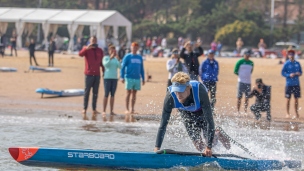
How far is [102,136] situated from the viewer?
1355 centimetres

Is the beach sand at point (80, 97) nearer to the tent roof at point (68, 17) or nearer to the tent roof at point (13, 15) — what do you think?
the tent roof at point (68, 17)

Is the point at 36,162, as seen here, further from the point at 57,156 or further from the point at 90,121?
the point at 90,121

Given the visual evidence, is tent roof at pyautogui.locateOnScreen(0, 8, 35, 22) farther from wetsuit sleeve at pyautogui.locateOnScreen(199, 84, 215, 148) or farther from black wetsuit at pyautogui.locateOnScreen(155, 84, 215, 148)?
wetsuit sleeve at pyautogui.locateOnScreen(199, 84, 215, 148)

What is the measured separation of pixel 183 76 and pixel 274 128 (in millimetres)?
6215

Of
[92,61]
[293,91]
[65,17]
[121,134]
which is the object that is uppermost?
[65,17]

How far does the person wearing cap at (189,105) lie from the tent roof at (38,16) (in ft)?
122

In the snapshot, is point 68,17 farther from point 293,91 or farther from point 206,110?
point 206,110

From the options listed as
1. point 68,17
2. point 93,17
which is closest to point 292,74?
point 93,17

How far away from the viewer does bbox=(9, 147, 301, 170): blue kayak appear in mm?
9797

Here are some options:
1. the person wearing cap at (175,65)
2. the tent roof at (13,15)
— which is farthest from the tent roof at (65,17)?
the person wearing cap at (175,65)

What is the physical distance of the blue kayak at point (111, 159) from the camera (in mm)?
9797

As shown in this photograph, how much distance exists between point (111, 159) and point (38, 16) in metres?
38.1

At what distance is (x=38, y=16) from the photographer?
4681cm

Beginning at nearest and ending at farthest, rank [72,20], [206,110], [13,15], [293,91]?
1. [206,110]
2. [293,91]
3. [72,20]
4. [13,15]
